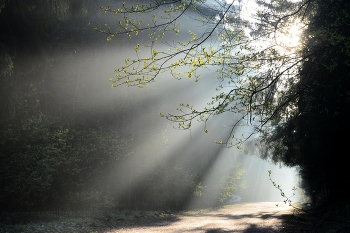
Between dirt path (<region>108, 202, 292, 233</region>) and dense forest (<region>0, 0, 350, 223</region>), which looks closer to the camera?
dense forest (<region>0, 0, 350, 223</region>)

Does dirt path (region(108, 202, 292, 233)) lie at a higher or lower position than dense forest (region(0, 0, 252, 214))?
lower

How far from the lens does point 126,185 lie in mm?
19578

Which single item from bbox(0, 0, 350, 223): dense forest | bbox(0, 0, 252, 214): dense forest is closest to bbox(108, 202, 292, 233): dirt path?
bbox(0, 0, 350, 223): dense forest

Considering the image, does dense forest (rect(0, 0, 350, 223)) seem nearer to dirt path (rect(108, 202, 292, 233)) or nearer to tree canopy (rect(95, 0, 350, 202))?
tree canopy (rect(95, 0, 350, 202))

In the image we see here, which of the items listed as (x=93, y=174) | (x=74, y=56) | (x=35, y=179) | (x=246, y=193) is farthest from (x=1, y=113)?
(x=246, y=193)

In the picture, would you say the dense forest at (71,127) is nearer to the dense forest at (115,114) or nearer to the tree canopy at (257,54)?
the dense forest at (115,114)

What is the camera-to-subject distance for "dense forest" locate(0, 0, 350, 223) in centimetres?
562

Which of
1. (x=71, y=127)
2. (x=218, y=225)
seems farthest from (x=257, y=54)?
(x=71, y=127)

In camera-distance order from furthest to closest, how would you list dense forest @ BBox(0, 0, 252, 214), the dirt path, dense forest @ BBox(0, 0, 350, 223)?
the dirt path, dense forest @ BBox(0, 0, 252, 214), dense forest @ BBox(0, 0, 350, 223)

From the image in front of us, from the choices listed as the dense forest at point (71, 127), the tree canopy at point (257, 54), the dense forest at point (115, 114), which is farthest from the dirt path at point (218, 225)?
the dense forest at point (71, 127)

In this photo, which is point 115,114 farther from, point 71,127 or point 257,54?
point 257,54

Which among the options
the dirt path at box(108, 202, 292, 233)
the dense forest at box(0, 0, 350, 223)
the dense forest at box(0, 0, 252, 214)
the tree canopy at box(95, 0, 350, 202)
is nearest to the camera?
the tree canopy at box(95, 0, 350, 202)

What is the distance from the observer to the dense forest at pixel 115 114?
5.62 m

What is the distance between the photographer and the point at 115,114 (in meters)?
20.7
